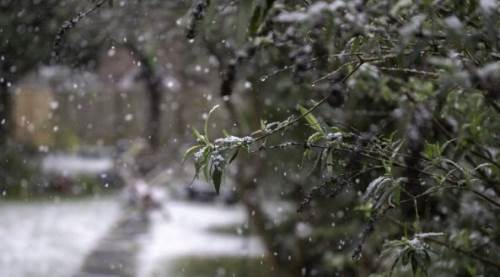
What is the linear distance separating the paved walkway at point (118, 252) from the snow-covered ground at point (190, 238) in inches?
5.9

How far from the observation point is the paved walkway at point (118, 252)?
769 cm

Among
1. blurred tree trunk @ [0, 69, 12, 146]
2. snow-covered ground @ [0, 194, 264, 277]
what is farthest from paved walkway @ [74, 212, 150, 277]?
blurred tree trunk @ [0, 69, 12, 146]

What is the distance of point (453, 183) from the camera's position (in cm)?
197

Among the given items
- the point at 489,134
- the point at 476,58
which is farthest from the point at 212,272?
the point at 476,58

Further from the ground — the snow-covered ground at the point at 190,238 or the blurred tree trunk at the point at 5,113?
the blurred tree trunk at the point at 5,113

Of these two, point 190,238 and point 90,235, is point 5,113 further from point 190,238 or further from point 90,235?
point 190,238

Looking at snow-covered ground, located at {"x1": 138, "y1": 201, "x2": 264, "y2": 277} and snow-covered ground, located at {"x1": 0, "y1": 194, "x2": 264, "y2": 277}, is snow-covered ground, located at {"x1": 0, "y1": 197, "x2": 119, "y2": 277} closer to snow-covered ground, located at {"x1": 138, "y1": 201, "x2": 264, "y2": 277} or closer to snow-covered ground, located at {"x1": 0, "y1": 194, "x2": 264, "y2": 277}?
snow-covered ground, located at {"x1": 0, "y1": 194, "x2": 264, "y2": 277}

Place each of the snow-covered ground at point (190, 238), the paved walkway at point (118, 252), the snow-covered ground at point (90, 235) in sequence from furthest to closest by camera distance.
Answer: the snow-covered ground at point (90, 235), the snow-covered ground at point (190, 238), the paved walkway at point (118, 252)

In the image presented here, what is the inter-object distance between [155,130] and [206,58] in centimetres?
691

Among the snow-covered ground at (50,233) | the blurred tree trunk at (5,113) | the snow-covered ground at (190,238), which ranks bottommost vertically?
the snow-covered ground at (190,238)

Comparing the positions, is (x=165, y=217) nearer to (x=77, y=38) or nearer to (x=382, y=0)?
(x=77, y=38)

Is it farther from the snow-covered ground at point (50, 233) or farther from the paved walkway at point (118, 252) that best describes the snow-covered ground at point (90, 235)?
the paved walkway at point (118, 252)

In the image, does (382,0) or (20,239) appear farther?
(20,239)

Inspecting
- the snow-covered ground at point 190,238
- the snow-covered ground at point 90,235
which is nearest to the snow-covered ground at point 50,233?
the snow-covered ground at point 90,235
